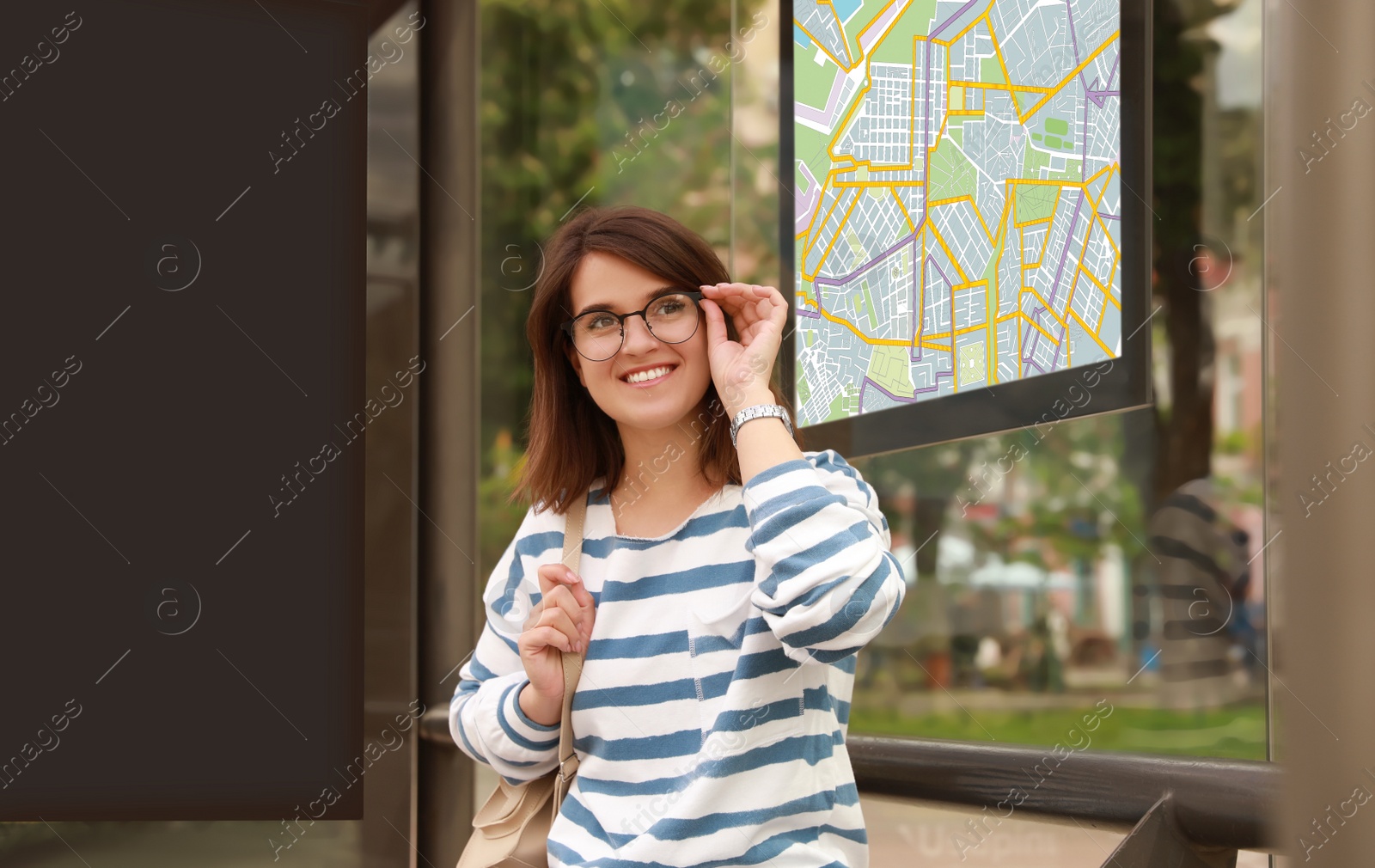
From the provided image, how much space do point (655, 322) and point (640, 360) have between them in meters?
0.06

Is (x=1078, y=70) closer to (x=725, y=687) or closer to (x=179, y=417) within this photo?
(x=725, y=687)

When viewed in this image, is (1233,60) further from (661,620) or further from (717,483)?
(661,620)

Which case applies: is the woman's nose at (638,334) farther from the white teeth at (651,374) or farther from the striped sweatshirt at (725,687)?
the striped sweatshirt at (725,687)

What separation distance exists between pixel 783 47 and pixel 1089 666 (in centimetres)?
146

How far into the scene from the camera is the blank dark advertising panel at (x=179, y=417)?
3.27 m

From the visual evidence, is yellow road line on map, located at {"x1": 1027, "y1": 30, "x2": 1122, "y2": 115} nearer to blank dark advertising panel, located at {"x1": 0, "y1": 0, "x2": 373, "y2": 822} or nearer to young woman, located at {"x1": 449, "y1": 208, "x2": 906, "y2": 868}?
young woman, located at {"x1": 449, "y1": 208, "x2": 906, "y2": 868}

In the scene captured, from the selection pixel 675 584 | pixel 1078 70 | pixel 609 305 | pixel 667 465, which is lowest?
pixel 675 584

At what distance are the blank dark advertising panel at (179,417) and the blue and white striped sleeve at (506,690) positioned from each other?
159 centimetres

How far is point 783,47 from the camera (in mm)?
2393

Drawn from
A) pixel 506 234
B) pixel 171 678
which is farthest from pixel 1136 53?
pixel 171 678

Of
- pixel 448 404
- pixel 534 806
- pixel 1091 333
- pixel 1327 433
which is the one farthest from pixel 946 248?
pixel 448 404

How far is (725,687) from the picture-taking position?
5.21 feet

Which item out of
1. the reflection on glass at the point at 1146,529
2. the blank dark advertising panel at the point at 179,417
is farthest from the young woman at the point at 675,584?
the blank dark advertising panel at the point at 179,417

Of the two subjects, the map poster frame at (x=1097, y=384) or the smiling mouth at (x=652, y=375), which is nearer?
the map poster frame at (x=1097, y=384)
